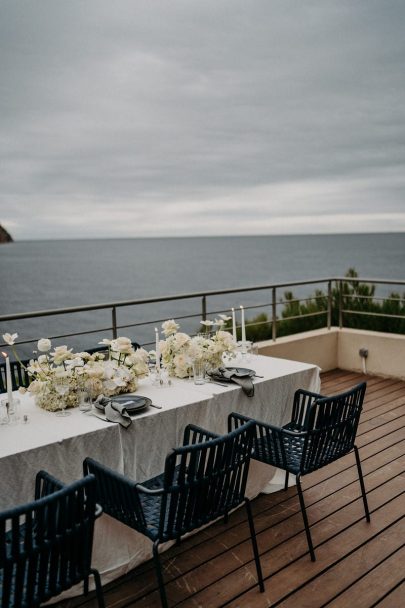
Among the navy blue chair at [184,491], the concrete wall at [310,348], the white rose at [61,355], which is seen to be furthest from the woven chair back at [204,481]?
the concrete wall at [310,348]

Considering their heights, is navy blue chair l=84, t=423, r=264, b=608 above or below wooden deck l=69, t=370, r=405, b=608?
above

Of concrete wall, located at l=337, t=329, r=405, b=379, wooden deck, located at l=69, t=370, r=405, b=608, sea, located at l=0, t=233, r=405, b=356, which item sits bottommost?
sea, located at l=0, t=233, r=405, b=356

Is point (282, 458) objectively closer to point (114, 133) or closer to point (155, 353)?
point (155, 353)

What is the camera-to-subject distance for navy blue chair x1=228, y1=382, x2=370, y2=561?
2875 mm

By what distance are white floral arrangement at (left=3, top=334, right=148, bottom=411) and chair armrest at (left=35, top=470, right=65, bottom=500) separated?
588mm

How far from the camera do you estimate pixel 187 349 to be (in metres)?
3.49

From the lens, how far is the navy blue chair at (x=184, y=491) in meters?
2.28

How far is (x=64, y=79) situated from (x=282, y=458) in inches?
654

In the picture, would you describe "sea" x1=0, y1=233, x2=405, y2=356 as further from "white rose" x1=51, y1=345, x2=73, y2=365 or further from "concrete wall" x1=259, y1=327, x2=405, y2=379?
"white rose" x1=51, y1=345, x2=73, y2=365

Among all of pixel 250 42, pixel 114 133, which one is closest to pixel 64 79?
pixel 250 42

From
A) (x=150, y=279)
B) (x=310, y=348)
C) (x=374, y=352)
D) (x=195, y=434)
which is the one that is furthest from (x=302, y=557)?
(x=150, y=279)

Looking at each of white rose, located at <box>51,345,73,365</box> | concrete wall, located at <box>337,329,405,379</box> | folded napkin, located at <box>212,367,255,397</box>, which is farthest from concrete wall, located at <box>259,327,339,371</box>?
white rose, located at <box>51,345,73,365</box>

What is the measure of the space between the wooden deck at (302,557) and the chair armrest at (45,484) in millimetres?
614

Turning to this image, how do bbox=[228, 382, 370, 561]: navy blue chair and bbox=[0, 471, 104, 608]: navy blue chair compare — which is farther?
bbox=[228, 382, 370, 561]: navy blue chair
